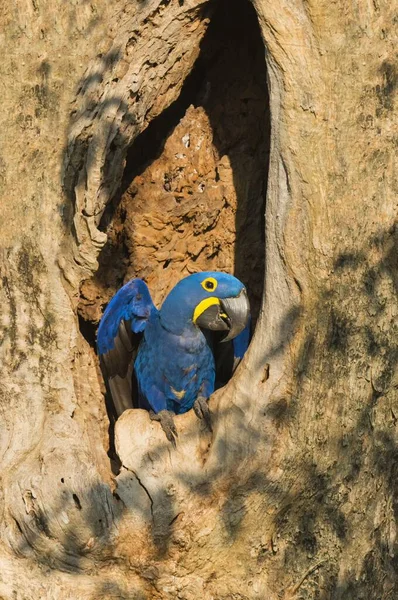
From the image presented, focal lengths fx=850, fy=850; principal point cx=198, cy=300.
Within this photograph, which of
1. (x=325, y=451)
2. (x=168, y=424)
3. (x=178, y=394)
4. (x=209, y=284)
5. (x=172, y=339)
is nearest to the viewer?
(x=325, y=451)

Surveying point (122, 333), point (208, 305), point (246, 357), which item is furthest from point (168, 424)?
point (122, 333)

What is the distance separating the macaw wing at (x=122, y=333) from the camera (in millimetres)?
4398

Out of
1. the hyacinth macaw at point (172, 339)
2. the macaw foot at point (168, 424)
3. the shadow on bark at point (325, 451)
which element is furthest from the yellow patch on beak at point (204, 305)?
the shadow on bark at point (325, 451)

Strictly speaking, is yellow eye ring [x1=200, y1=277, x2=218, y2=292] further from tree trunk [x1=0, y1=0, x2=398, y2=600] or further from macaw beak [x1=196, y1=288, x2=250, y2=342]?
tree trunk [x1=0, y1=0, x2=398, y2=600]

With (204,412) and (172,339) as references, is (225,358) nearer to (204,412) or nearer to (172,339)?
(172,339)

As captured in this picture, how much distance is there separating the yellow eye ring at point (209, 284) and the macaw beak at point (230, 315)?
8 centimetres

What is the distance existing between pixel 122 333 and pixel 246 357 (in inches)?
45.6

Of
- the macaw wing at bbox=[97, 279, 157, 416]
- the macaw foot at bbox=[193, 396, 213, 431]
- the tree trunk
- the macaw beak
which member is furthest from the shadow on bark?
the macaw wing at bbox=[97, 279, 157, 416]

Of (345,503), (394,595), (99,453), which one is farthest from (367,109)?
(394,595)

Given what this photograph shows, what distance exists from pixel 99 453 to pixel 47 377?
403mm

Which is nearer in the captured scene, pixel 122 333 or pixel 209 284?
pixel 209 284

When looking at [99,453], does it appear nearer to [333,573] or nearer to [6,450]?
[6,450]

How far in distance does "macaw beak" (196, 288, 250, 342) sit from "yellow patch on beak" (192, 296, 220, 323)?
15 millimetres

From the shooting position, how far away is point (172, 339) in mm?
4566
